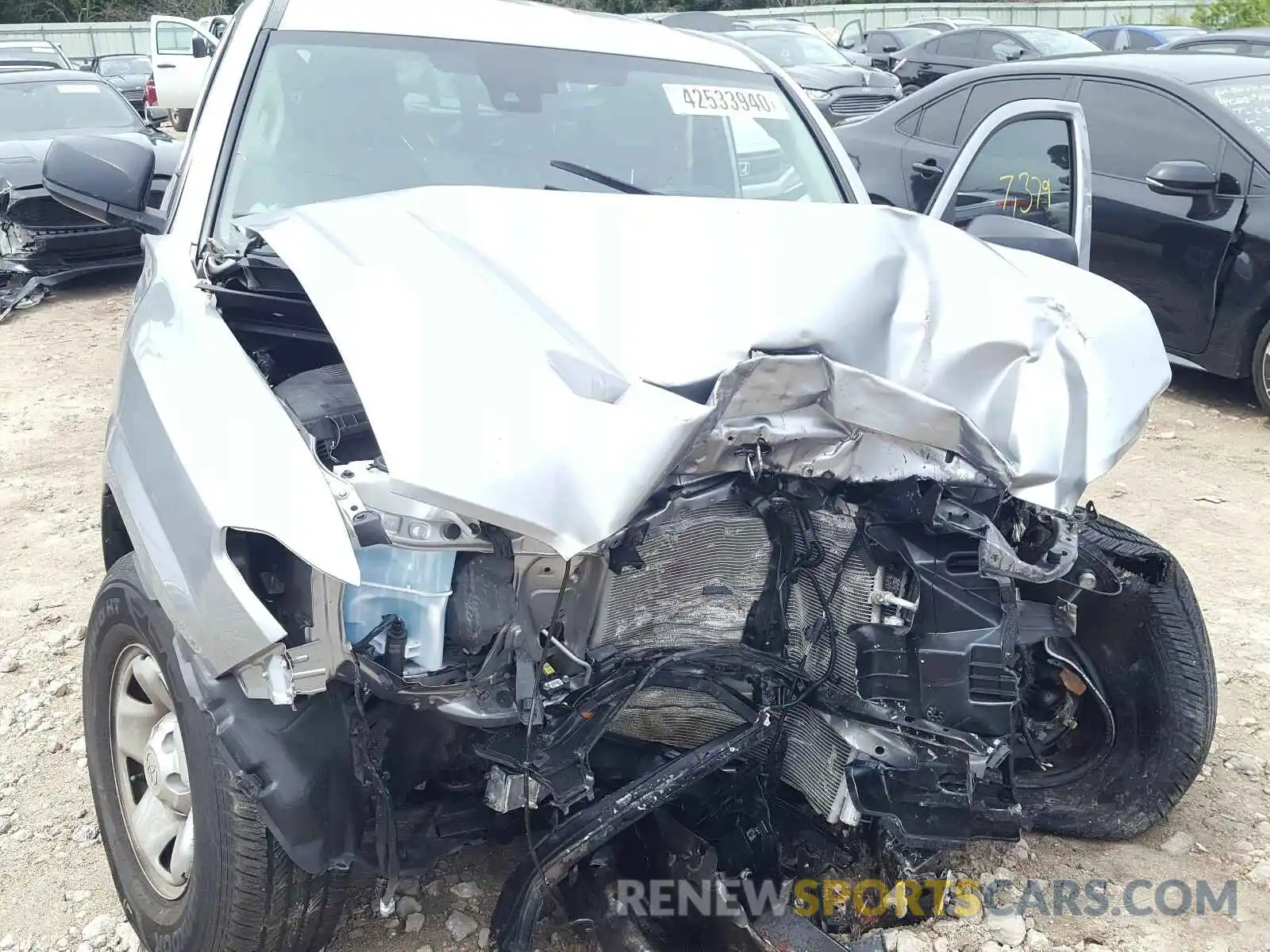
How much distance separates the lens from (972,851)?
111 inches

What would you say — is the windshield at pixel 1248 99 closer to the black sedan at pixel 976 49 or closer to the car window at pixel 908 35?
the black sedan at pixel 976 49

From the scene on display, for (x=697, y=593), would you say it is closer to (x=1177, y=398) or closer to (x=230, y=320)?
(x=230, y=320)

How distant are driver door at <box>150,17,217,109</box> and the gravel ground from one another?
409 cm

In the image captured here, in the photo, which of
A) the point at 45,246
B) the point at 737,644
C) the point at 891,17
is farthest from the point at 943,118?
the point at 891,17

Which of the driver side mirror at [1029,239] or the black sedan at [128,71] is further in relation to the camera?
the black sedan at [128,71]

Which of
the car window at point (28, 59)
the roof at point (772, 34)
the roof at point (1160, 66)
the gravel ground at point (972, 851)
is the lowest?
the gravel ground at point (972, 851)

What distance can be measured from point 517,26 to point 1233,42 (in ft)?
26.6

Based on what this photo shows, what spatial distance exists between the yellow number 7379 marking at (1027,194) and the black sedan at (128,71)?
63.1 ft

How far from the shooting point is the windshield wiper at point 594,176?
2967 millimetres

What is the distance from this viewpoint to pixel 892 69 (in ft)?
56.2

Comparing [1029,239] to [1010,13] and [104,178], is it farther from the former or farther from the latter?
[1010,13]

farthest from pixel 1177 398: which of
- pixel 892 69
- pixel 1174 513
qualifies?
pixel 892 69

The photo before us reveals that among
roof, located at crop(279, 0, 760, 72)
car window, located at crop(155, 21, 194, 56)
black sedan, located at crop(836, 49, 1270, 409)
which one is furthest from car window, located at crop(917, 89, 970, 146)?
car window, located at crop(155, 21, 194, 56)

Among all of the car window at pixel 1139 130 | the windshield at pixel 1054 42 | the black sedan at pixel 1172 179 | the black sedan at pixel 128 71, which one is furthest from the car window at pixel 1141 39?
the black sedan at pixel 128 71
